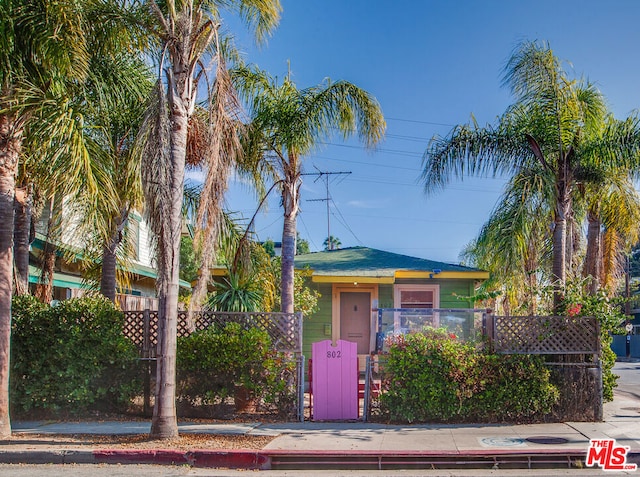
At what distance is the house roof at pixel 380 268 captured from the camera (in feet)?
53.9

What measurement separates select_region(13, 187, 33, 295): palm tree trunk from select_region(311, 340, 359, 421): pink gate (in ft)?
18.6

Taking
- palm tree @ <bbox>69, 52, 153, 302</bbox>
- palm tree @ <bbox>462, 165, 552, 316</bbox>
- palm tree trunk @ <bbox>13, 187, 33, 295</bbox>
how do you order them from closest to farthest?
palm tree @ <bbox>69, 52, 153, 302</bbox> < palm tree trunk @ <bbox>13, 187, 33, 295</bbox> < palm tree @ <bbox>462, 165, 552, 316</bbox>

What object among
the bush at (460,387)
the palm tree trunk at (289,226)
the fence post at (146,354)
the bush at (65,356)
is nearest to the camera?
the bush at (460,387)

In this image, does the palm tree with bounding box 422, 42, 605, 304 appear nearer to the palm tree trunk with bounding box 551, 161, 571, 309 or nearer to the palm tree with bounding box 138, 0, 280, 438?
the palm tree trunk with bounding box 551, 161, 571, 309

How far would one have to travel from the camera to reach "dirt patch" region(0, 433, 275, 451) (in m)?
8.84

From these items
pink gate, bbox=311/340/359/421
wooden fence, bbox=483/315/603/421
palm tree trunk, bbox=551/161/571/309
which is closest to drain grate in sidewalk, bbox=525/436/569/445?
wooden fence, bbox=483/315/603/421

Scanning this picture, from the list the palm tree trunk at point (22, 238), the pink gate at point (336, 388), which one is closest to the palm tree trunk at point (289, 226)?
the pink gate at point (336, 388)

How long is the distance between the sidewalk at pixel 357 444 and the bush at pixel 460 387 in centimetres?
Answer: 27

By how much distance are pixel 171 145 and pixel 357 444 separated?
5163mm

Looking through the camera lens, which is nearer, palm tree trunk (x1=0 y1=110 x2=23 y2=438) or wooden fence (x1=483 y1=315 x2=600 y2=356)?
palm tree trunk (x1=0 y1=110 x2=23 y2=438)

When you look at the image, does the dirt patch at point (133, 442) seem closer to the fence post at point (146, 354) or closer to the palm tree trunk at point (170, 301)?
the palm tree trunk at point (170, 301)

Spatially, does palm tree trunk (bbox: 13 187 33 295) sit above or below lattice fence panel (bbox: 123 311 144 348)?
above

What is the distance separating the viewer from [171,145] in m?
9.41

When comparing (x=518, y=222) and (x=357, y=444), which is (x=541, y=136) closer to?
(x=518, y=222)
